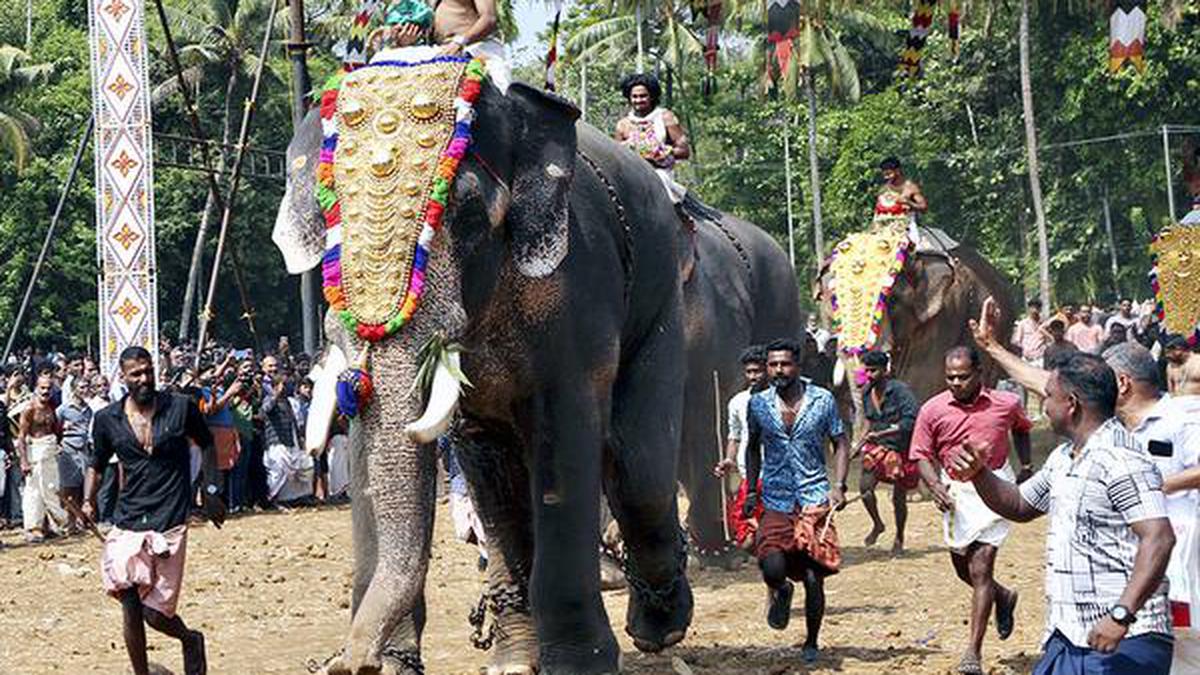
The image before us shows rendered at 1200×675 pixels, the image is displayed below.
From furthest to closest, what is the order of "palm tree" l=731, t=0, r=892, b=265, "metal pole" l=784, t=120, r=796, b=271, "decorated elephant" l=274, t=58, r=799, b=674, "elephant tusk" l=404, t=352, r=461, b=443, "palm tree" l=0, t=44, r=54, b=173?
"metal pole" l=784, t=120, r=796, b=271 < "palm tree" l=731, t=0, r=892, b=265 < "palm tree" l=0, t=44, r=54, b=173 < "decorated elephant" l=274, t=58, r=799, b=674 < "elephant tusk" l=404, t=352, r=461, b=443

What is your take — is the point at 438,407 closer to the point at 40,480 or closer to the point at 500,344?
the point at 500,344

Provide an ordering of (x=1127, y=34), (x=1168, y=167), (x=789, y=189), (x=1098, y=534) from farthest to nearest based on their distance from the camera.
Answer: (x=789, y=189) < (x=1168, y=167) < (x=1127, y=34) < (x=1098, y=534)

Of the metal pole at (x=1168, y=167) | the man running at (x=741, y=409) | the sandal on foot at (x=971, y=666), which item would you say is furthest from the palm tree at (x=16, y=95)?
the sandal on foot at (x=971, y=666)

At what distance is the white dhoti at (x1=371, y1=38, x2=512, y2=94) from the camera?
24.9 ft

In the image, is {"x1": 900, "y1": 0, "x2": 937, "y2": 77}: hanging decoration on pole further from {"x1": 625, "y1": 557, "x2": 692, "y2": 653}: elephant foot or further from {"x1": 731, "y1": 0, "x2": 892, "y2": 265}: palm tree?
{"x1": 731, "y1": 0, "x2": 892, "y2": 265}: palm tree

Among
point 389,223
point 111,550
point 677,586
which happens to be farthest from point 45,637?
point 389,223

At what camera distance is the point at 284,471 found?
22469 millimetres

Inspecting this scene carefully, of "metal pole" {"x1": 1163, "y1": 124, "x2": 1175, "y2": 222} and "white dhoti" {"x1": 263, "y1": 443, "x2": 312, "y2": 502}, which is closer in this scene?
"white dhoti" {"x1": 263, "y1": 443, "x2": 312, "y2": 502}

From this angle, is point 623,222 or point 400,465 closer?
point 400,465

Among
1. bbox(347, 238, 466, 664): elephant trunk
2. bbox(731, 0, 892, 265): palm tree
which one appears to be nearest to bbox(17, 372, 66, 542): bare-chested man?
bbox(347, 238, 466, 664): elephant trunk

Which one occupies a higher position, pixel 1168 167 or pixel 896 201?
pixel 1168 167

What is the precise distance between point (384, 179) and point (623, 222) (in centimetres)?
173

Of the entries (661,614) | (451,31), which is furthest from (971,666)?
(451,31)

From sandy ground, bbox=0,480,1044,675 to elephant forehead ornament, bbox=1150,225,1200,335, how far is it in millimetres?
1985
